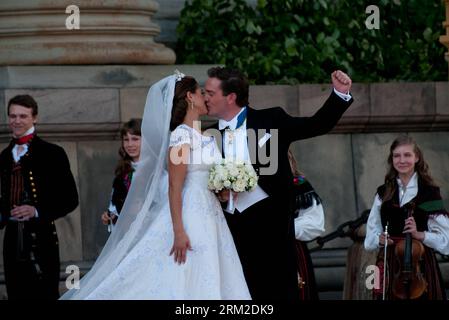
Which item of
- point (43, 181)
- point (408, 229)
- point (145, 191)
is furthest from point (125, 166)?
point (408, 229)

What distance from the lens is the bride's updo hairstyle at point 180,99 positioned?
1279cm

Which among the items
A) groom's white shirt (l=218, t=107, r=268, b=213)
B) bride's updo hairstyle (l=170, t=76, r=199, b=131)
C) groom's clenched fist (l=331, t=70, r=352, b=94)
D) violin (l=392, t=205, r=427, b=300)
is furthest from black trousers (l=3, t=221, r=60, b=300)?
groom's clenched fist (l=331, t=70, r=352, b=94)

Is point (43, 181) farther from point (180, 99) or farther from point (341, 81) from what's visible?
point (341, 81)

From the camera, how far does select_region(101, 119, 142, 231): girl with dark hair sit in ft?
46.6

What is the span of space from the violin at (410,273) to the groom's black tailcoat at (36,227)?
7.59ft

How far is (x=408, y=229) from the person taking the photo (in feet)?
43.6

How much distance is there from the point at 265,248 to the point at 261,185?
0.39m

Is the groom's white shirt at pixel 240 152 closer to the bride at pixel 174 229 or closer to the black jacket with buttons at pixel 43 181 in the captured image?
the bride at pixel 174 229

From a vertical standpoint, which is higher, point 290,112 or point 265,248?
point 290,112

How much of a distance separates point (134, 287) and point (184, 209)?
1.85ft

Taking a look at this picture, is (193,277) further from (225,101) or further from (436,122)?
(436,122)

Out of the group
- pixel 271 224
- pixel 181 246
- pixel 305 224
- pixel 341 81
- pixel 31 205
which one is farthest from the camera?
pixel 31 205

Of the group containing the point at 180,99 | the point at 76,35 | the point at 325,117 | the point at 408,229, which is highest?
the point at 76,35

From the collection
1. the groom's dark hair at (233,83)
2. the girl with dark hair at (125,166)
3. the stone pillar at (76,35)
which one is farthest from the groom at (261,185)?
the stone pillar at (76,35)
